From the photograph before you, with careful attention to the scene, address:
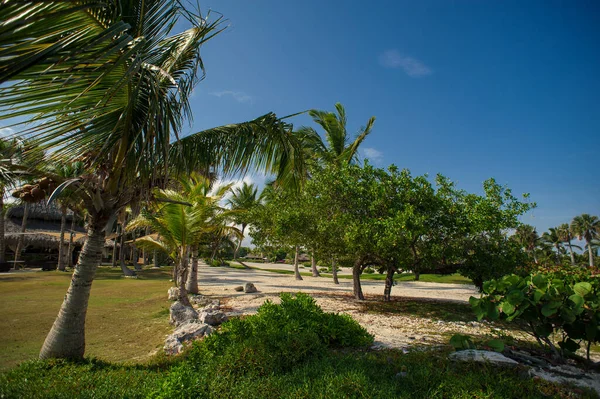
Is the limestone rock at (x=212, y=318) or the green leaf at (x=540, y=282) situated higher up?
the green leaf at (x=540, y=282)

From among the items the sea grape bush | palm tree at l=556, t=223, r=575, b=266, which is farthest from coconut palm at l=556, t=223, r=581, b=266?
the sea grape bush

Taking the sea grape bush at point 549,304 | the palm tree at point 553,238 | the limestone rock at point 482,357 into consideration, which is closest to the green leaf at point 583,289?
the sea grape bush at point 549,304

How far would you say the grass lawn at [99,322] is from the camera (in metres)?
5.91

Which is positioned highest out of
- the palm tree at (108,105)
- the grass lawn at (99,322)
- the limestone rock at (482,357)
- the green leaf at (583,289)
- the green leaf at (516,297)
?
the palm tree at (108,105)

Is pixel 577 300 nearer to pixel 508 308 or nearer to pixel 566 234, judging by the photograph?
pixel 508 308

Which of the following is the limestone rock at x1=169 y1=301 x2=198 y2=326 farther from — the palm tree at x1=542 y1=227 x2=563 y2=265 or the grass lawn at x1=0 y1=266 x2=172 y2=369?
the palm tree at x1=542 y1=227 x2=563 y2=265

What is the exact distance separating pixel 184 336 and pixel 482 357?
471cm

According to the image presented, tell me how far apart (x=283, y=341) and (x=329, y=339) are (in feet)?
3.73

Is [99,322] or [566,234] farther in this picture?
[566,234]

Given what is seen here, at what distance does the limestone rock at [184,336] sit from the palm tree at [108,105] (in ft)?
4.44

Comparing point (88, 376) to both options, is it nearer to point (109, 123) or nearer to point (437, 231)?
point (109, 123)

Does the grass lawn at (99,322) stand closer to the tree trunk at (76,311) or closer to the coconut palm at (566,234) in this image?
the tree trunk at (76,311)

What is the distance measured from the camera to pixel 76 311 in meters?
4.73

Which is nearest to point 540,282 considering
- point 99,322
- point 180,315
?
point 180,315
